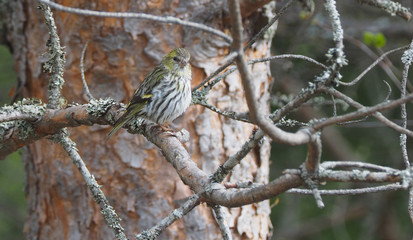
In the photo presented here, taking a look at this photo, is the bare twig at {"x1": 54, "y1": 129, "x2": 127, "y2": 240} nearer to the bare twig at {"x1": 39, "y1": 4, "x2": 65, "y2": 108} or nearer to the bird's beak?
the bare twig at {"x1": 39, "y1": 4, "x2": 65, "y2": 108}

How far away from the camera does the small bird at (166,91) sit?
3.13 metres

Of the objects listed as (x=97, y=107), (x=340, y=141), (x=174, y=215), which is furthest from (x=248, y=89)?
(x=340, y=141)

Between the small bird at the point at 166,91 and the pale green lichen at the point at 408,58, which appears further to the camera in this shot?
the small bird at the point at 166,91

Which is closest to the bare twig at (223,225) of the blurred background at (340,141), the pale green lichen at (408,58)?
the pale green lichen at (408,58)

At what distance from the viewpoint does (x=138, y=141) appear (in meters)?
3.29

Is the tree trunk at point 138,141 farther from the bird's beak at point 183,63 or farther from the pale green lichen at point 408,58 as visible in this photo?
the pale green lichen at point 408,58

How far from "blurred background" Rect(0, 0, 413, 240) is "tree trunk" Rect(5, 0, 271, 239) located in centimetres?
153

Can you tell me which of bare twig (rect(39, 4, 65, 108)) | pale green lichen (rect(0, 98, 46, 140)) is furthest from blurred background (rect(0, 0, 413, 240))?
bare twig (rect(39, 4, 65, 108))

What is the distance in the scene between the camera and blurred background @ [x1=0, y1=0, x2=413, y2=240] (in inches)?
198

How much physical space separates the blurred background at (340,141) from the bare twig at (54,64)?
2308mm

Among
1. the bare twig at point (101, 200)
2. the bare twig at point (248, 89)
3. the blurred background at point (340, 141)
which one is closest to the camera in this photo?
the bare twig at point (248, 89)

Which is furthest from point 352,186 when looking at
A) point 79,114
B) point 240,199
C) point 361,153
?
point 240,199

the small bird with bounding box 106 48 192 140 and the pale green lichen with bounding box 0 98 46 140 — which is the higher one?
the small bird with bounding box 106 48 192 140

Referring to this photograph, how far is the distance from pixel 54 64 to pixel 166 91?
1049mm
